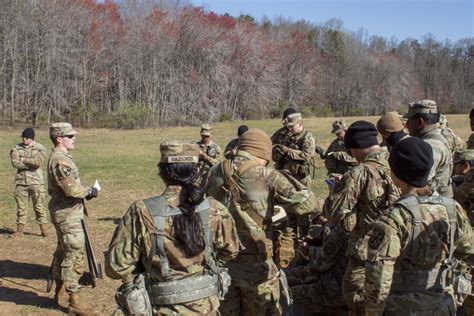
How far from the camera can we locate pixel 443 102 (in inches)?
2960

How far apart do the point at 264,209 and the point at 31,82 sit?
3532 cm

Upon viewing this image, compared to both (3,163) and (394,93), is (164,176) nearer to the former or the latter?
(3,163)

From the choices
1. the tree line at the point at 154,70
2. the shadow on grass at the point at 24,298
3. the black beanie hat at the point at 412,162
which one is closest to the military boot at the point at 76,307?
the shadow on grass at the point at 24,298

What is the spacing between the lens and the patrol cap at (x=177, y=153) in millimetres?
3207

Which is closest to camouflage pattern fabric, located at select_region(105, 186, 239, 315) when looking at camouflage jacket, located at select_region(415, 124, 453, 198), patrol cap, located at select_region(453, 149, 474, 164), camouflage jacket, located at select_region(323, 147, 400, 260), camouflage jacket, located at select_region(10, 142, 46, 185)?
camouflage jacket, located at select_region(323, 147, 400, 260)

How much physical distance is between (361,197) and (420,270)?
131 centimetres

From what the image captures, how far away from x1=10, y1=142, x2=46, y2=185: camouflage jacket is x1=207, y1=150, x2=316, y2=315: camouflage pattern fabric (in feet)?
20.5

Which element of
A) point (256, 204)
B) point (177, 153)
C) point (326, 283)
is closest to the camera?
point (177, 153)

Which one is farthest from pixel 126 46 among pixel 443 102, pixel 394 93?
pixel 443 102

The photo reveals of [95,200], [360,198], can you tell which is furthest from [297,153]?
[95,200]

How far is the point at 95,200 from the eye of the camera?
41.5ft

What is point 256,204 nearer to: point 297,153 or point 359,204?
point 359,204

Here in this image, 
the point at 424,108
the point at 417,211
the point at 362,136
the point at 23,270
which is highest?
the point at 424,108

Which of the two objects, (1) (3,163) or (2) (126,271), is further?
(1) (3,163)
